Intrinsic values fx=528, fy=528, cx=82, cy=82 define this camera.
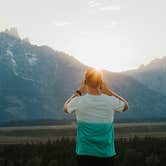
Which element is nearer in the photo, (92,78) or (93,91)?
(92,78)

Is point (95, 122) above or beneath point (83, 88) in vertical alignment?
beneath

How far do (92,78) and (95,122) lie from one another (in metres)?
0.52

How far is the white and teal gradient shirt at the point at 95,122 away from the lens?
6105 millimetres

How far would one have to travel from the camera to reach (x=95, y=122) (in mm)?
6160

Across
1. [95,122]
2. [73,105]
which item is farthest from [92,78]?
[95,122]

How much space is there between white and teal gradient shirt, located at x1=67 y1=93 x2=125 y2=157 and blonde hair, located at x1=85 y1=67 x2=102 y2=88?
0.19 m

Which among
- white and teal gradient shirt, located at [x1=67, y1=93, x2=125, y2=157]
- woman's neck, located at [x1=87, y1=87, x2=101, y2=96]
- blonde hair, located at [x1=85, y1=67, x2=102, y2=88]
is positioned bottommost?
white and teal gradient shirt, located at [x1=67, y1=93, x2=125, y2=157]

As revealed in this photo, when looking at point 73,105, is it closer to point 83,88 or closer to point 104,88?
point 83,88

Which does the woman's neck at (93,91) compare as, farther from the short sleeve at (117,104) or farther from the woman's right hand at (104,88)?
the short sleeve at (117,104)

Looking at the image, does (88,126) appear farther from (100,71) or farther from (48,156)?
(48,156)

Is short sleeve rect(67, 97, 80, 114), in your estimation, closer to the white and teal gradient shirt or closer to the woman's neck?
the white and teal gradient shirt

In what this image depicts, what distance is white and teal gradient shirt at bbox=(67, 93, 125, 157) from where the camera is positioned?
6105 millimetres

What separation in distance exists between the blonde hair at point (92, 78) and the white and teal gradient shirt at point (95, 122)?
0.61ft

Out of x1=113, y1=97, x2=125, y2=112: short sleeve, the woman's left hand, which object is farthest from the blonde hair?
x1=113, y1=97, x2=125, y2=112: short sleeve
